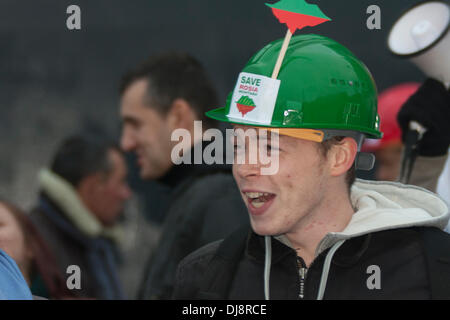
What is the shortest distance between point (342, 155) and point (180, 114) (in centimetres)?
153

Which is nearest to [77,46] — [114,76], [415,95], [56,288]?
[114,76]

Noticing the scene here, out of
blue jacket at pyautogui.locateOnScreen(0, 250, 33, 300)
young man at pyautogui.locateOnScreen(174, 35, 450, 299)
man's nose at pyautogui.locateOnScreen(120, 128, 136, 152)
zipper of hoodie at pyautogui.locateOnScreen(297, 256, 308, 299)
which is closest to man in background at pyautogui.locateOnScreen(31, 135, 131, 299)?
man's nose at pyautogui.locateOnScreen(120, 128, 136, 152)

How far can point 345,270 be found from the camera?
8.07 ft

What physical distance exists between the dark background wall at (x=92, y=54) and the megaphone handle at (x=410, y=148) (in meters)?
3.30

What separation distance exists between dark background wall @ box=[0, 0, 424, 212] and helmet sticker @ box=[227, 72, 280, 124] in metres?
4.32

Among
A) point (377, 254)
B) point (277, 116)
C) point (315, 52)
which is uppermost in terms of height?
point (315, 52)

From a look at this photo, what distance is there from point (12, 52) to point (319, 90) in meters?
5.58

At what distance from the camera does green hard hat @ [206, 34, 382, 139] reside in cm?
246

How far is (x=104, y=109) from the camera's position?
749cm

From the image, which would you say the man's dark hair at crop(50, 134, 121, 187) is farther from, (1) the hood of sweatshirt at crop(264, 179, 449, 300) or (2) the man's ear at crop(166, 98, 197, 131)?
(1) the hood of sweatshirt at crop(264, 179, 449, 300)

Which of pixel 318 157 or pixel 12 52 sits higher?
pixel 12 52

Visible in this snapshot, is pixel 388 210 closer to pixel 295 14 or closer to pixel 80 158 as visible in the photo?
pixel 295 14

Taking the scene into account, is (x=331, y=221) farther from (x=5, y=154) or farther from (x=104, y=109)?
(x=5, y=154)
